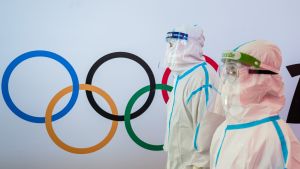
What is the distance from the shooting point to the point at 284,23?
2.29 m

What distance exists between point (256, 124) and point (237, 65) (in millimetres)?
258

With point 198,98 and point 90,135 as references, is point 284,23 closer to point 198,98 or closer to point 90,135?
point 198,98

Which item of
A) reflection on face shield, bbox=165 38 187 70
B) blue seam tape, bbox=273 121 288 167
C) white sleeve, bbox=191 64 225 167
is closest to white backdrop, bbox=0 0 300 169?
reflection on face shield, bbox=165 38 187 70

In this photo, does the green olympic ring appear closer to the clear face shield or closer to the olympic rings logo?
the olympic rings logo

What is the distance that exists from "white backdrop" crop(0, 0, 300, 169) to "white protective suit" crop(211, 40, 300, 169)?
3.74 ft

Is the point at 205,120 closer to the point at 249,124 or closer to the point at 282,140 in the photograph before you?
the point at 249,124

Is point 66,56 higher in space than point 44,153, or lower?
higher

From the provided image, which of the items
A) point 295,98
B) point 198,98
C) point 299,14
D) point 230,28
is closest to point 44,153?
point 198,98

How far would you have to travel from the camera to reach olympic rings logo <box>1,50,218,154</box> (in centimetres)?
227

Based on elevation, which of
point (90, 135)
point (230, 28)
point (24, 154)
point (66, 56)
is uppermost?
point (230, 28)

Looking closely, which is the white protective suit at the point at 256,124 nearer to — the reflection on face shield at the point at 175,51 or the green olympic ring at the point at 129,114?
the reflection on face shield at the point at 175,51

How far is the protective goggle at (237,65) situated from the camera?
3.86ft

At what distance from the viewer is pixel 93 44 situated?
7.53 feet

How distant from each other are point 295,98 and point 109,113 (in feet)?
4.80
